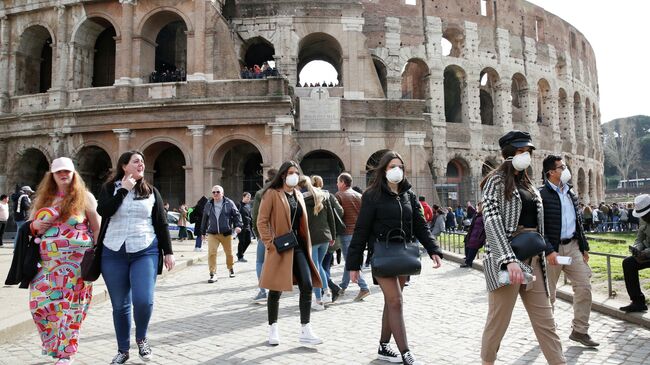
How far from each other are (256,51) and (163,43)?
188 inches

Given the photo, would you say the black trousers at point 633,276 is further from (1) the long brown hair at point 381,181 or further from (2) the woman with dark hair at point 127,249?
(2) the woman with dark hair at point 127,249

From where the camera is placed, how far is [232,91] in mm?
18891

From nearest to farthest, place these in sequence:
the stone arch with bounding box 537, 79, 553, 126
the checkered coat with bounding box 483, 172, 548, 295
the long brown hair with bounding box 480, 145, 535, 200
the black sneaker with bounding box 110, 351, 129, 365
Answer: the checkered coat with bounding box 483, 172, 548, 295
the long brown hair with bounding box 480, 145, 535, 200
the black sneaker with bounding box 110, 351, 129, 365
the stone arch with bounding box 537, 79, 553, 126

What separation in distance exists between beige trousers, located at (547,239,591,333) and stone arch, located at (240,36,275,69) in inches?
787

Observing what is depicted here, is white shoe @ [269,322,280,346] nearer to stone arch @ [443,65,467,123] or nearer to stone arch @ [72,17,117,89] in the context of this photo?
stone arch @ [72,17,117,89]

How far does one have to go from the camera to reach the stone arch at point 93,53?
808 inches

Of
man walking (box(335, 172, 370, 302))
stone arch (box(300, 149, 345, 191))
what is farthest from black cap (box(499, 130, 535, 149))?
stone arch (box(300, 149, 345, 191))

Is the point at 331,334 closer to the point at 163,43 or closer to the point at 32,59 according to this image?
the point at 163,43

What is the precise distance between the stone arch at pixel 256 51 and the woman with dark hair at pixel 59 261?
1989 cm

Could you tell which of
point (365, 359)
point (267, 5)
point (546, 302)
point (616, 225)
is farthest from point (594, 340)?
point (616, 225)

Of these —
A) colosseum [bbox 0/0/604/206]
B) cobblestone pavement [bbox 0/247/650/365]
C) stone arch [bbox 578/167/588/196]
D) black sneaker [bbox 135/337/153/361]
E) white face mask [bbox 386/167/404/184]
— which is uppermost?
colosseum [bbox 0/0/604/206]

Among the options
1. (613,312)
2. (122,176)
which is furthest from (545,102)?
(122,176)

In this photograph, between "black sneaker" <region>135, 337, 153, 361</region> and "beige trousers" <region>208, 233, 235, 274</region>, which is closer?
"black sneaker" <region>135, 337, 153, 361</region>

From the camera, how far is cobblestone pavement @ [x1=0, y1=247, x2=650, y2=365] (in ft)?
14.0
